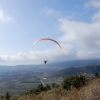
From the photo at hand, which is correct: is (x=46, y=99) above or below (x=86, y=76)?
below

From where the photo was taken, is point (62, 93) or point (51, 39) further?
Result: point (51, 39)

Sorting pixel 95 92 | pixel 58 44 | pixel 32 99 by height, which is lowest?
pixel 32 99

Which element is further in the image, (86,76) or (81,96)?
(86,76)

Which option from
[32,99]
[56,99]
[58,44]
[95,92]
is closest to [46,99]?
[56,99]

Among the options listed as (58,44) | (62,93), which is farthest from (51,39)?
(62,93)

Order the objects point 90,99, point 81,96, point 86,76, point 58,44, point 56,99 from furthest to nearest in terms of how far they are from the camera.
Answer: point 58,44, point 86,76, point 56,99, point 81,96, point 90,99

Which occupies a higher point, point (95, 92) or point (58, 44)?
point (58, 44)

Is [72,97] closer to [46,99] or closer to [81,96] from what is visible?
[81,96]

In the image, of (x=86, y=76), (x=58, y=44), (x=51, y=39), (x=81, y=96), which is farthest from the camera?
(x=58, y=44)

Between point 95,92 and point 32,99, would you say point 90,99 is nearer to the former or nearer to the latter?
point 95,92
